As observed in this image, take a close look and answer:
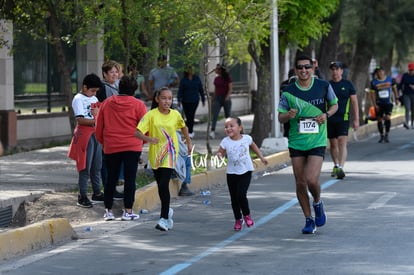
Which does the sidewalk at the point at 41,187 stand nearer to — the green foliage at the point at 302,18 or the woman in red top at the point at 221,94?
the green foliage at the point at 302,18

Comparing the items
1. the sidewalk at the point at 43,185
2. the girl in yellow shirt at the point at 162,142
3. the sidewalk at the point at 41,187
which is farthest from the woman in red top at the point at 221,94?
the girl in yellow shirt at the point at 162,142

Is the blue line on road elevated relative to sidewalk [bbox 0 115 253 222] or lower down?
lower down

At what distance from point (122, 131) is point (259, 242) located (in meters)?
2.50

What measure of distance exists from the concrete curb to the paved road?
0.48 ft

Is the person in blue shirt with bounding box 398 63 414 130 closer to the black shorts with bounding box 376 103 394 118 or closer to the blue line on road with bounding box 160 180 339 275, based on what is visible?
the black shorts with bounding box 376 103 394 118

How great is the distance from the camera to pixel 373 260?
9.62 meters

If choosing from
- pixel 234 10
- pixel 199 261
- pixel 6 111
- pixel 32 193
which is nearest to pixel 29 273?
pixel 199 261

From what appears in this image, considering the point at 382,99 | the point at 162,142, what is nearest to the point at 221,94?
the point at 382,99

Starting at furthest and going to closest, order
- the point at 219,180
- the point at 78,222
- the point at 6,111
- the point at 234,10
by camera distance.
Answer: the point at 6,111, the point at 234,10, the point at 219,180, the point at 78,222

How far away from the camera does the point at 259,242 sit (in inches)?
430

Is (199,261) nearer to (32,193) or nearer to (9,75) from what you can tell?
(32,193)

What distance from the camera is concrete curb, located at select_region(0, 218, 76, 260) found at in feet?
33.5

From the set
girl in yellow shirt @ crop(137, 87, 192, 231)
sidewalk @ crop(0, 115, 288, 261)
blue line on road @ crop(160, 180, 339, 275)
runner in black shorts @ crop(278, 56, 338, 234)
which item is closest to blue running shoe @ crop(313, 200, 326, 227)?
runner in black shorts @ crop(278, 56, 338, 234)

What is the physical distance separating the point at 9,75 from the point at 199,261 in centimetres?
1280
